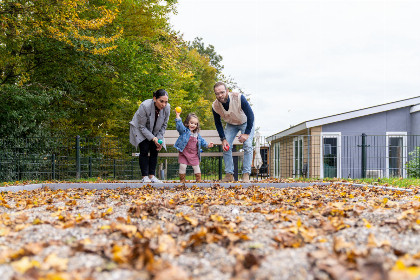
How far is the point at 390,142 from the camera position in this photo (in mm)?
14867

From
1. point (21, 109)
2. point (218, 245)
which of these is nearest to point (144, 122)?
point (218, 245)

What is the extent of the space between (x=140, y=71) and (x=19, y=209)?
444 inches

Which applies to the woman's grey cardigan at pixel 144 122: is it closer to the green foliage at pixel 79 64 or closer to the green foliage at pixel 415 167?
the green foliage at pixel 79 64

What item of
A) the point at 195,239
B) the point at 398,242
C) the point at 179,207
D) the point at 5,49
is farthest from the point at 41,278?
the point at 5,49

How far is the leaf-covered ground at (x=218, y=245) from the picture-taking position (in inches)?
65.1

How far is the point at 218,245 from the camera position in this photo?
2.15 m

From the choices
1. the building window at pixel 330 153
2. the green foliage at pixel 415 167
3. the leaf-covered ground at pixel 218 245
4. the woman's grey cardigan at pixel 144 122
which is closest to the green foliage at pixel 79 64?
the woman's grey cardigan at pixel 144 122

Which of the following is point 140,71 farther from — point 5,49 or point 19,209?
point 19,209

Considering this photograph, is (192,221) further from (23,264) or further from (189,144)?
(189,144)

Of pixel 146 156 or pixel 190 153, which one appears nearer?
pixel 146 156

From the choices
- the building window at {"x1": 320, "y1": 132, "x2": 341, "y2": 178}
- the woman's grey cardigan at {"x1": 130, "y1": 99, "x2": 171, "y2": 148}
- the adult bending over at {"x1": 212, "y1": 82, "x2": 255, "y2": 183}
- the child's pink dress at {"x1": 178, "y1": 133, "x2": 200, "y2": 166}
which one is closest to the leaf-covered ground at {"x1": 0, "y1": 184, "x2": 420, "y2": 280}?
the woman's grey cardigan at {"x1": 130, "y1": 99, "x2": 171, "y2": 148}

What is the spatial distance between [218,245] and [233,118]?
4.76m

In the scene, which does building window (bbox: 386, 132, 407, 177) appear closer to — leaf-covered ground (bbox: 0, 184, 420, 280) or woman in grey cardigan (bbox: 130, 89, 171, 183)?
woman in grey cardigan (bbox: 130, 89, 171, 183)

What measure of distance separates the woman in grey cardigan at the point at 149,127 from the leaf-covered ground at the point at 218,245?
319cm
